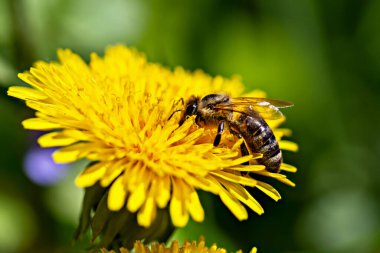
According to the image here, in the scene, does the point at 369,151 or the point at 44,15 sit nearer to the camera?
the point at 44,15

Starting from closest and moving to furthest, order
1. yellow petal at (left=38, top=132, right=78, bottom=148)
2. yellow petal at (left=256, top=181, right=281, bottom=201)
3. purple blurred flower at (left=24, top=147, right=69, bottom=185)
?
1. yellow petal at (left=38, top=132, right=78, bottom=148)
2. yellow petal at (left=256, top=181, right=281, bottom=201)
3. purple blurred flower at (left=24, top=147, right=69, bottom=185)

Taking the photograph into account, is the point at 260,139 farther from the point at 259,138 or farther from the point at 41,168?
the point at 41,168

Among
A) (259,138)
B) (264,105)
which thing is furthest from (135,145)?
(264,105)

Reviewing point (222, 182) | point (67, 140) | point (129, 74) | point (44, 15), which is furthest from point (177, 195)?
point (44, 15)

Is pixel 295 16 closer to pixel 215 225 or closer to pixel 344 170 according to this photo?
pixel 344 170

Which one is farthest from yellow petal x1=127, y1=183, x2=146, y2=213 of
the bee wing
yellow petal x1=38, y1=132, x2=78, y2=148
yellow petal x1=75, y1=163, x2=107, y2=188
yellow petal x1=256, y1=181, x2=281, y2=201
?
the bee wing

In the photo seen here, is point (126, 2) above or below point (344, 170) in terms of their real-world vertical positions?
above

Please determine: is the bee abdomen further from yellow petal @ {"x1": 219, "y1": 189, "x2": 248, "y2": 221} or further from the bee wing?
yellow petal @ {"x1": 219, "y1": 189, "x2": 248, "y2": 221}
